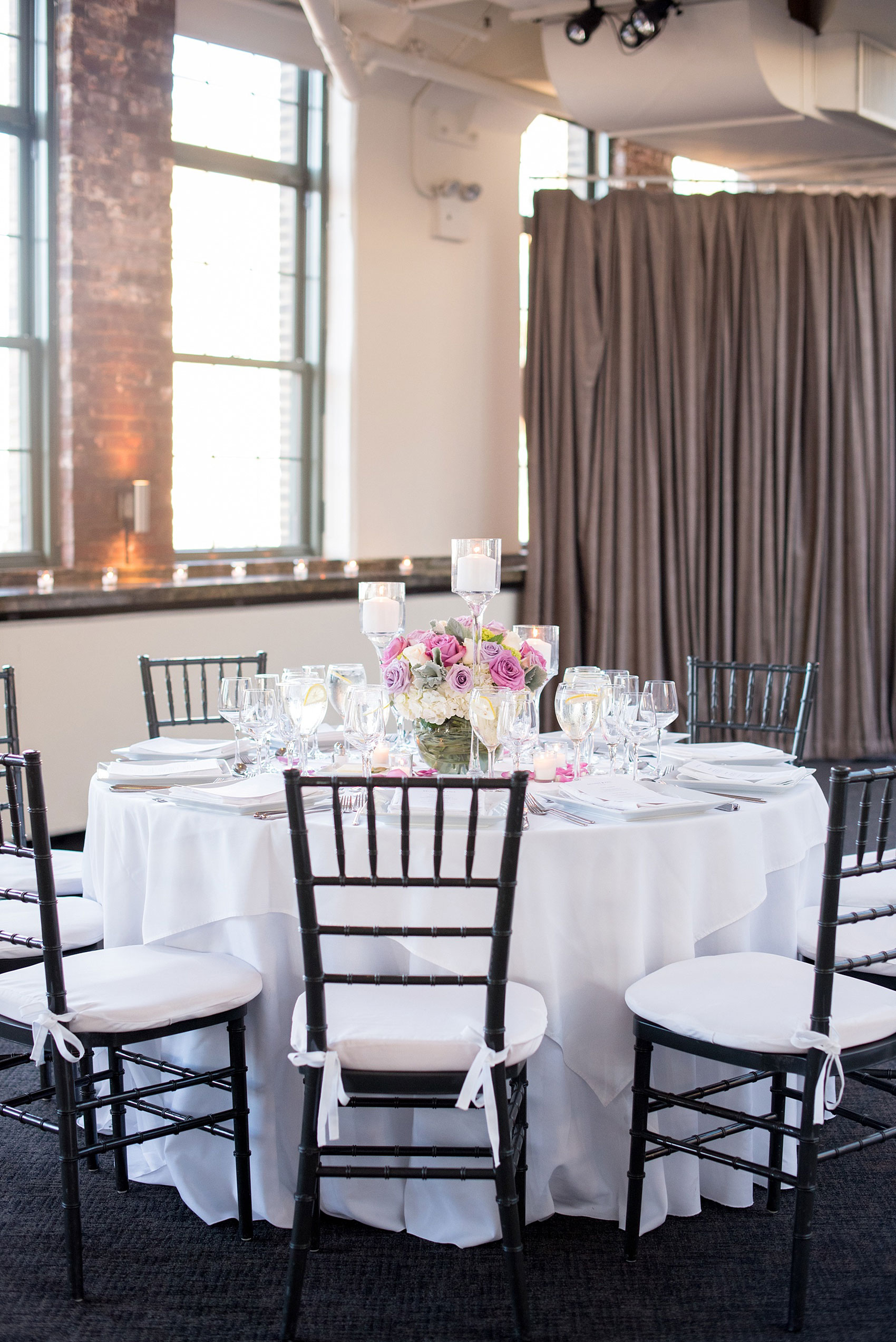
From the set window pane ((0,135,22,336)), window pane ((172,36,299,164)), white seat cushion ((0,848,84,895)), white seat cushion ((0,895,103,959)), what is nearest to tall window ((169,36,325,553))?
window pane ((172,36,299,164))

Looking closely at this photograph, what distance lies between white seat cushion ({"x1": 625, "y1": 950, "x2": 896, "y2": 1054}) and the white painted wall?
3.13 metres

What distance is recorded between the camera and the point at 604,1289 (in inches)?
84.4

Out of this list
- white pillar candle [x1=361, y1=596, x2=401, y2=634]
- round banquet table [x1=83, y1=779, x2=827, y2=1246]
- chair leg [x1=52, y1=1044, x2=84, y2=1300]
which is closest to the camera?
chair leg [x1=52, y1=1044, x2=84, y2=1300]

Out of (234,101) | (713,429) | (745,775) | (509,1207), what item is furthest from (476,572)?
(713,429)

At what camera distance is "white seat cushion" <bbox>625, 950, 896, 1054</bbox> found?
2.02 meters

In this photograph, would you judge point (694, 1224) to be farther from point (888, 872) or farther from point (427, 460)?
point (427, 460)

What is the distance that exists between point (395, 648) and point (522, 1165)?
101 centimetres

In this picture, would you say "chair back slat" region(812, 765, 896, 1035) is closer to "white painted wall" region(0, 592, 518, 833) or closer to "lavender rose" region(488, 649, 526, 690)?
"lavender rose" region(488, 649, 526, 690)

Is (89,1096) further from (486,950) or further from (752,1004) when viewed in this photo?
(752,1004)

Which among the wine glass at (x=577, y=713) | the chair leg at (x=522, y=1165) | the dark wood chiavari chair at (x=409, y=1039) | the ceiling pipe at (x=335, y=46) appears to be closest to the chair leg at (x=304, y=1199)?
the dark wood chiavari chair at (x=409, y=1039)

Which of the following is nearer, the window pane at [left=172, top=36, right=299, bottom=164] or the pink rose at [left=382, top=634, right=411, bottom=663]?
the pink rose at [left=382, top=634, right=411, bottom=663]

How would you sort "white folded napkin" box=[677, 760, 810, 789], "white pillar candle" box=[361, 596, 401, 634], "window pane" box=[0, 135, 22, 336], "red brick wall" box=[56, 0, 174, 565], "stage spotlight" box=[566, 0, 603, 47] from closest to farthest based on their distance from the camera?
"white folded napkin" box=[677, 760, 810, 789] < "white pillar candle" box=[361, 596, 401, 634] < "red brick wall" box=[56, 0, 174, 565] < "window pane" box=[0, 135, 22, 336] < "stage spotlight" box=[566, 0, 603, 47]

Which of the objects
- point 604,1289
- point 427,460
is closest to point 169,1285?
point 604,1289

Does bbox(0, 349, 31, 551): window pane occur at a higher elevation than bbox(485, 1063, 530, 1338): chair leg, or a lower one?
higher
